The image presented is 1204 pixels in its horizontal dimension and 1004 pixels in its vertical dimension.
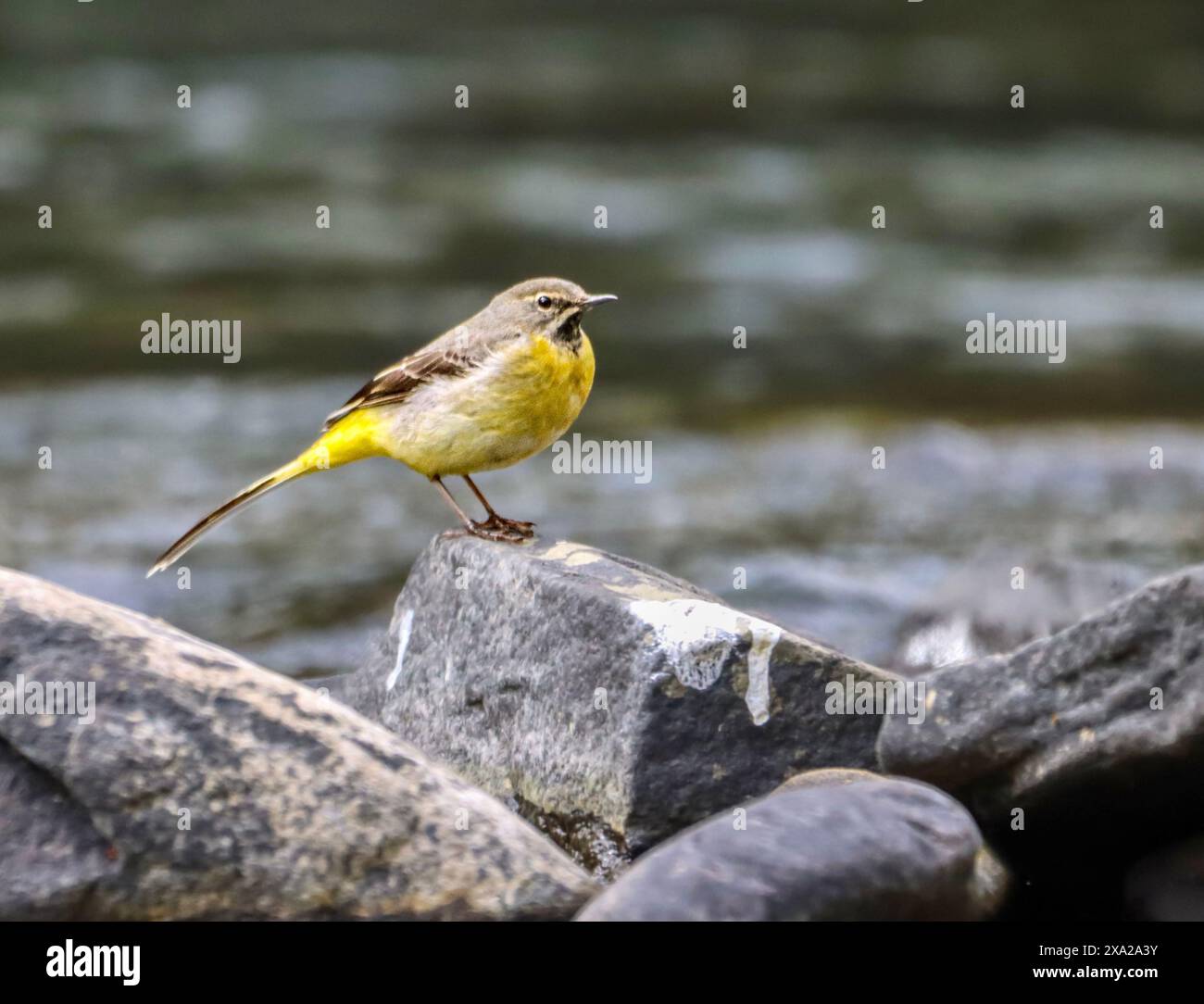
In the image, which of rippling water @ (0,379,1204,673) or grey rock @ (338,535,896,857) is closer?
grey rock @ (338,535,896,857)

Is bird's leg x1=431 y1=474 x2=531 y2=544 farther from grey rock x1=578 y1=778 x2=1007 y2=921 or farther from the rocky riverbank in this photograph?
grey rock x1=578 y1=778 x2=1007 y2=921

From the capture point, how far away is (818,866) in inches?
200

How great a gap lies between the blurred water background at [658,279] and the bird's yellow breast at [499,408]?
1.46 m

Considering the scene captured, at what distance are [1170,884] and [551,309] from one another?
359 centimetres

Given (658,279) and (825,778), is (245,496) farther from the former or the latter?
(658,279)

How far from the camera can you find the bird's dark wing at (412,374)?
8.06 meters

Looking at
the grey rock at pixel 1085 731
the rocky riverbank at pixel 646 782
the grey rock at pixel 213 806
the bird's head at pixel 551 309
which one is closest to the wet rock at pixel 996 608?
the bird's head at pixel 551 309

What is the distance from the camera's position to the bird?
7.83m

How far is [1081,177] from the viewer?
23.9 m

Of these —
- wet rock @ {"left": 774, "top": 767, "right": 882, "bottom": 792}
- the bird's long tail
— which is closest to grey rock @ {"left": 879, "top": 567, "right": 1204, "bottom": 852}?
wet rock @ {"left": 774, "top": 767, "right": 882, "bottom": 792}

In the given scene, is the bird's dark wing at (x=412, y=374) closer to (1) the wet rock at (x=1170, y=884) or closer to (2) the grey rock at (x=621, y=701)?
(2) the grey rock at (x=621, y=701)

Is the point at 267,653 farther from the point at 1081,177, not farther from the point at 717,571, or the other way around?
the point at 1081,177

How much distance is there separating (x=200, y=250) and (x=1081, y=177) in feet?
37.4

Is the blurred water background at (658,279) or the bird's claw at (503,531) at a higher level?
the blurred water background at (658,279)
